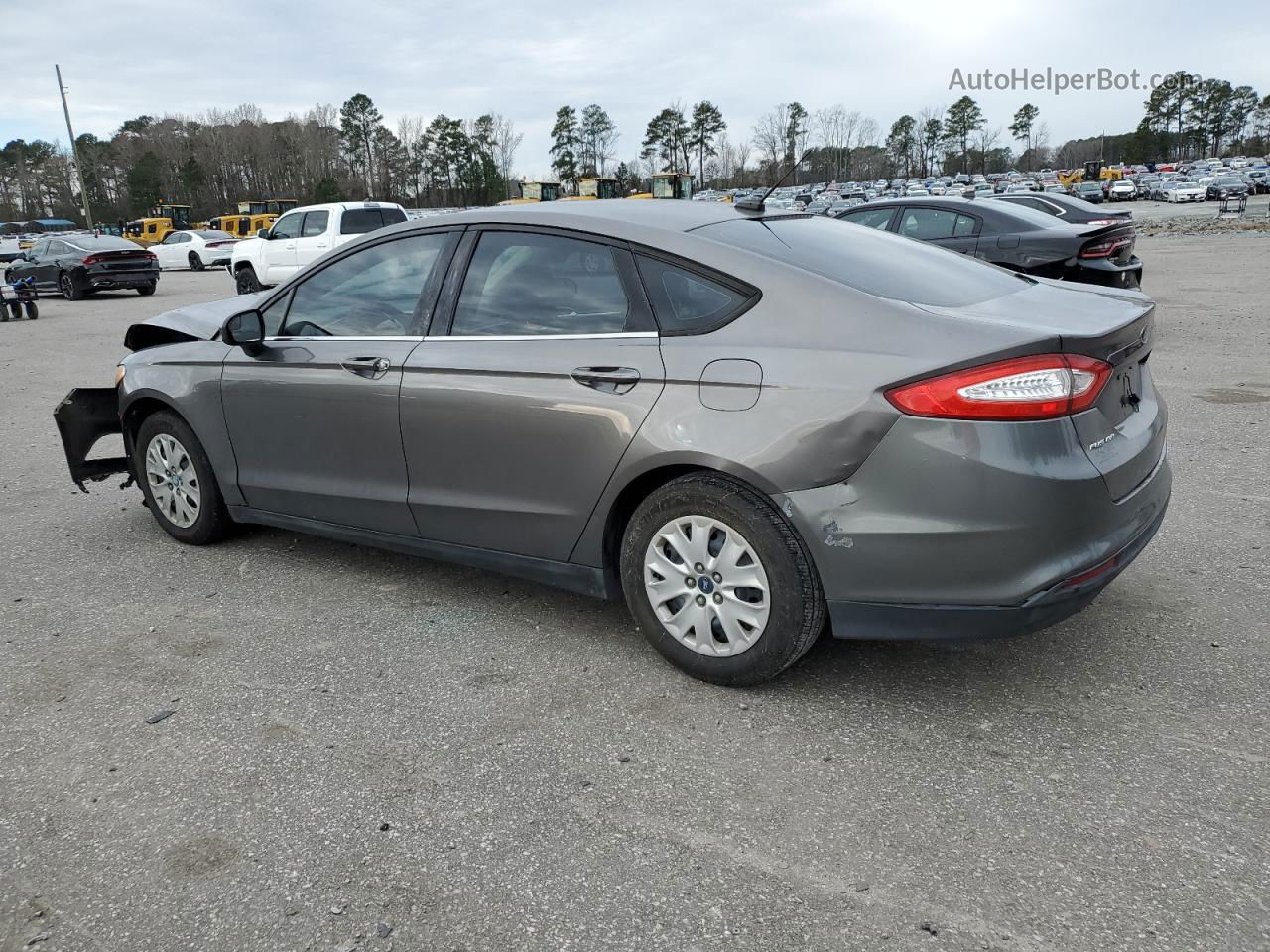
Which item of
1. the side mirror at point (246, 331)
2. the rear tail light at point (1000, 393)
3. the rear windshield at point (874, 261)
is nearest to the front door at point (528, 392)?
the rear windshield at point (874, 261)

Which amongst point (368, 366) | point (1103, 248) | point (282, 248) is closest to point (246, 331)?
point (368, 366)

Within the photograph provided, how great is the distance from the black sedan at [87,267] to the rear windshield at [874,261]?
21227mm

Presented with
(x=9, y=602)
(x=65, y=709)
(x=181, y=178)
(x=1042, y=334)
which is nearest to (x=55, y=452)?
A: (x=9, y=602)

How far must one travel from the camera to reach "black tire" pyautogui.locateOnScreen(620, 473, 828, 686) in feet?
9.92

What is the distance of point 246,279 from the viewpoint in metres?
20.2

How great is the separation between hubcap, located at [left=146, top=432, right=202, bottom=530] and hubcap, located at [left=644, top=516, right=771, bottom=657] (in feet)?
8.80

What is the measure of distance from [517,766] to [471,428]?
4.24 ft

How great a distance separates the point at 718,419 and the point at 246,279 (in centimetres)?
1940

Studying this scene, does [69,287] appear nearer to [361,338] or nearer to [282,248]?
[282,248]

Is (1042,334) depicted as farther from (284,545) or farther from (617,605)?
(284,545)

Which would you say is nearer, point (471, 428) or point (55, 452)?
point (471, 428)

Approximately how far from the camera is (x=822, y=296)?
3037 millimetres

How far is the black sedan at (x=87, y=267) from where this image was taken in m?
21.1

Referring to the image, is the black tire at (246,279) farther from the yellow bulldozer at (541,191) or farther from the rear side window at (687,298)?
the yellow bulldozer at (541,191)
